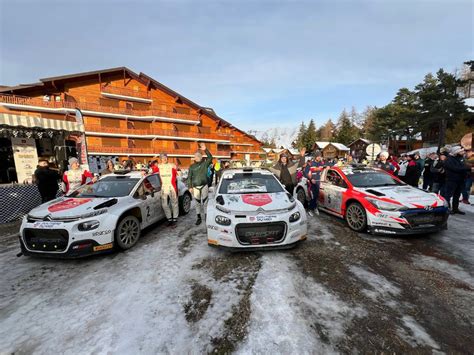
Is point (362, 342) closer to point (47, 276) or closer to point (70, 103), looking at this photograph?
point (47, 276)

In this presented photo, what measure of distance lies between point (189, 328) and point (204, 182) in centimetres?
395

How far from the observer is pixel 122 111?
30250 mm

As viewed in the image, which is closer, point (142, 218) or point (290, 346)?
point (290, 346)

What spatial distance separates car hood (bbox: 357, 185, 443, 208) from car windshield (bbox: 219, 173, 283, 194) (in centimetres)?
214

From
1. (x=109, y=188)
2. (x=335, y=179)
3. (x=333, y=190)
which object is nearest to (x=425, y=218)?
(x=333, y=190)

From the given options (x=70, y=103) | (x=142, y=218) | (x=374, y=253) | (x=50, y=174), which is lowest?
(x=374, y=253)

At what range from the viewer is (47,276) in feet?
11.5

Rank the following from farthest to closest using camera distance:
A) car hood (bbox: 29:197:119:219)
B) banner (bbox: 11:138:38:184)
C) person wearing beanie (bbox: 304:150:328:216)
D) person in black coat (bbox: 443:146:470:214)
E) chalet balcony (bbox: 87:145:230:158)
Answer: chalet balcony (bbox: 87:145:230:158)
banner (bbox: 11:138:38:184)
person wearing beanie (bbox: 304:150:328:216)
person in black coat (bbox: 443:146:470:214)
car hood (bbox: 29:197:119:219)

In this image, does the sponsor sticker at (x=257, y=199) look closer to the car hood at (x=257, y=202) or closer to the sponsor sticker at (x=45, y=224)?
the car hood at (x=257, y=202)

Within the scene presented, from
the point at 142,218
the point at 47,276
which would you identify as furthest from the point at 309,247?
the point at 47,276

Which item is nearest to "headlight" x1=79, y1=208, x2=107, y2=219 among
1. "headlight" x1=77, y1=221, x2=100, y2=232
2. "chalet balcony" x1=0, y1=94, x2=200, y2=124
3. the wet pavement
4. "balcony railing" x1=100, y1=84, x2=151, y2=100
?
"headlight" x1=77, y1=221, x2=100, y2=232

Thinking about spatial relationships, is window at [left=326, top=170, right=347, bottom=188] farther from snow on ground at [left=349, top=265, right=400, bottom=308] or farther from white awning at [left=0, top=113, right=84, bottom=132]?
white awning at [left=0, top=113, right=84, bottom=132]

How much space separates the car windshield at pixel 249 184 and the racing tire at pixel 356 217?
191 cm

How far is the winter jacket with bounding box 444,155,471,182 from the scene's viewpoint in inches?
251
